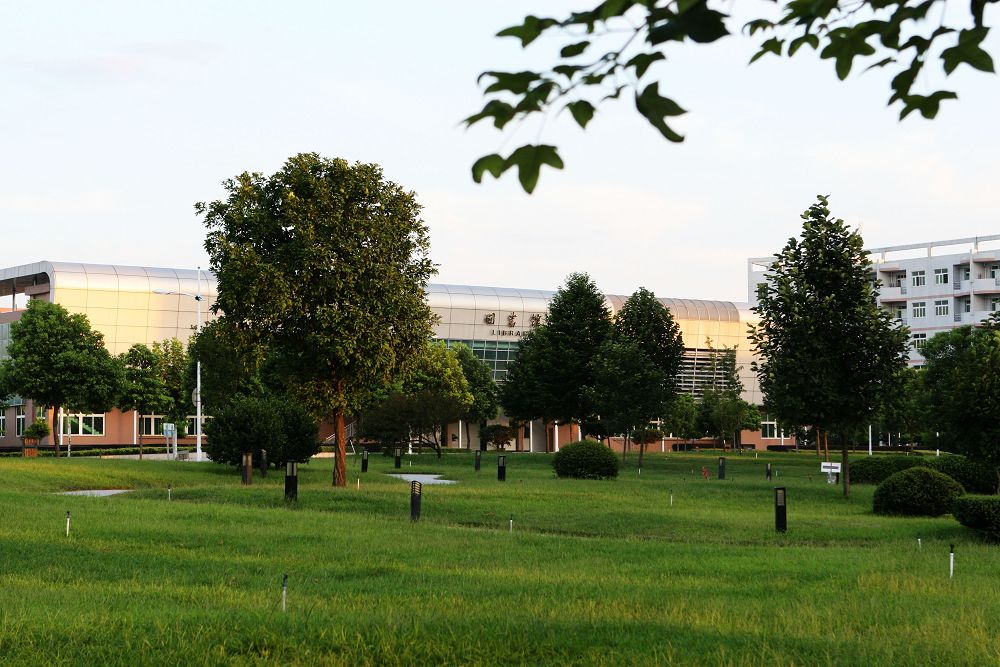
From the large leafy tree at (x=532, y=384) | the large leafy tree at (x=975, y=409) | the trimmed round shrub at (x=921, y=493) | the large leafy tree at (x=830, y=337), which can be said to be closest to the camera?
the trimmed round shrub at (x=921, y=493)

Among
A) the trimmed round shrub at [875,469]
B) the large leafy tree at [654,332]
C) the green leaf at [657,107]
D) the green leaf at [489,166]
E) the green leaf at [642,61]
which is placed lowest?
the trimmed round shrub at [875,469]

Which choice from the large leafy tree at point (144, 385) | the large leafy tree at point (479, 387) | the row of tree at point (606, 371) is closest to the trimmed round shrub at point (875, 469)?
the row of tree at point (606, 371)

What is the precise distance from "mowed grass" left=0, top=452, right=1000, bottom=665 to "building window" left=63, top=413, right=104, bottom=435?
184 ft

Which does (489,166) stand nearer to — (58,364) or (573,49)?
(573,49)

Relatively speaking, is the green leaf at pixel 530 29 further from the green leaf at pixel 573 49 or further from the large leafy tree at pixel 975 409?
the large leafy tree at pixel 975 409

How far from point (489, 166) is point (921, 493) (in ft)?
87.6

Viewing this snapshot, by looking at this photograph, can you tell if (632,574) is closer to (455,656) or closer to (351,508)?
(455,656)

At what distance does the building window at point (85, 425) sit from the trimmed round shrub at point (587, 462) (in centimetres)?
→ 5286

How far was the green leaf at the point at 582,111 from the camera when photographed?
426 cm

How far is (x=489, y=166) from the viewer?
4.05 meters

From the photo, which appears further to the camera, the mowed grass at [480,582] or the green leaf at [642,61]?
the mowed grass at [480,582]

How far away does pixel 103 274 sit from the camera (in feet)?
278

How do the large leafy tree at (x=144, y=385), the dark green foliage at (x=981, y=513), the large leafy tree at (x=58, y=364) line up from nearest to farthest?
1. the dark green foliage at (x=981, y=513)
2. the large leafy tree at (x=58, y=364)
3. the large leafy tree at (x=144, y=385)

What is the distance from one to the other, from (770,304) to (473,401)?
41.9 metres
